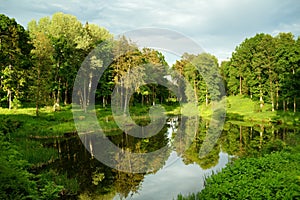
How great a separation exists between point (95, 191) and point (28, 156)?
7337 millimetres

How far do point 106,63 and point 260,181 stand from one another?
45.6 m

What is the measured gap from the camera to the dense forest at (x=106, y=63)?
1556 inches

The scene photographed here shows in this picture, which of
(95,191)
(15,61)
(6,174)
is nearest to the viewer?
(6,174)

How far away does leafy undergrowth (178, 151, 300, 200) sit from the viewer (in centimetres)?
995

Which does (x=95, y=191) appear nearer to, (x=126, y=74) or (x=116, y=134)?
(x=116, y=134)

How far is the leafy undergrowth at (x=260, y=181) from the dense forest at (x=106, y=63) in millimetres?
31744

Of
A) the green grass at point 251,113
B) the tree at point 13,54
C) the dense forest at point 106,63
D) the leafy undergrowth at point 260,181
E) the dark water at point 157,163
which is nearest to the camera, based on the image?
the leafy undergrowth at point 260,181

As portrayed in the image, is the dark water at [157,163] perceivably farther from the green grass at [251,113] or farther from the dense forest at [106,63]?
the dense forest at [106,63]

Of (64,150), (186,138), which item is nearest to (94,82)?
(186,138)

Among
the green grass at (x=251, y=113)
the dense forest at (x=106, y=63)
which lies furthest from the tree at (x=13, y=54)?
the green grass at (x=251, y=113)

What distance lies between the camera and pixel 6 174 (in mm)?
8789

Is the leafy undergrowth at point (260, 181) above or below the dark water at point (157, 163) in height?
above

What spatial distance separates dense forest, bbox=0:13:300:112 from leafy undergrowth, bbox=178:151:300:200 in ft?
104

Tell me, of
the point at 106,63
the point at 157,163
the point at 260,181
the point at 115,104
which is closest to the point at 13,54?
the point at 106,63
